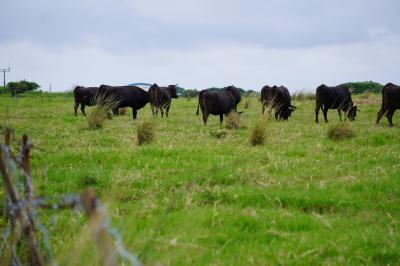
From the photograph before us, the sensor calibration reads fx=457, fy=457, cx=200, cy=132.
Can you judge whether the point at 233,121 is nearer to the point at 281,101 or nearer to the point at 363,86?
the point at 281,101

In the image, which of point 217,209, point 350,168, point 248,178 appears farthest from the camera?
point 350,168

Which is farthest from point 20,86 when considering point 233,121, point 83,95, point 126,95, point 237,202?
point 237,202

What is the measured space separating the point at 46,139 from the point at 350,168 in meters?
7.15

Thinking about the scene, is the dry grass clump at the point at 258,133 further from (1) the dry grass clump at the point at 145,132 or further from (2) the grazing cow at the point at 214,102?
(2) the grazing cow at the point at 214,102

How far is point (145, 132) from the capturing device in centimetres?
1058

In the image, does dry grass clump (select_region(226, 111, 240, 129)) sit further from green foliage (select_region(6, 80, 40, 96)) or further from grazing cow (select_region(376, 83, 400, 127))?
green foliage (select_region(6, 80, 40, 96))

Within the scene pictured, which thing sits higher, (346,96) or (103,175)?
(346,96)

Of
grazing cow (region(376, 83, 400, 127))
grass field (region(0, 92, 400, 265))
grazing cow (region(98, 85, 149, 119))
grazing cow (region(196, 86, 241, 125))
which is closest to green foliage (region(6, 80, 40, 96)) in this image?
grazing cow (region(98, 85, 149, 119))

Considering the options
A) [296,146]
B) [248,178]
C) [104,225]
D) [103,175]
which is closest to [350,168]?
[248,178]

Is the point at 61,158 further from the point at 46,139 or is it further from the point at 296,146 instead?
the point at 296,146

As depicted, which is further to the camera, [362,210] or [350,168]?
[350,168]

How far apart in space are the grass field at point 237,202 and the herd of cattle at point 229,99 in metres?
6.79

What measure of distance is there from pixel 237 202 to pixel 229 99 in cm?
1189

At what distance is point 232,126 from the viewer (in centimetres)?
1423
